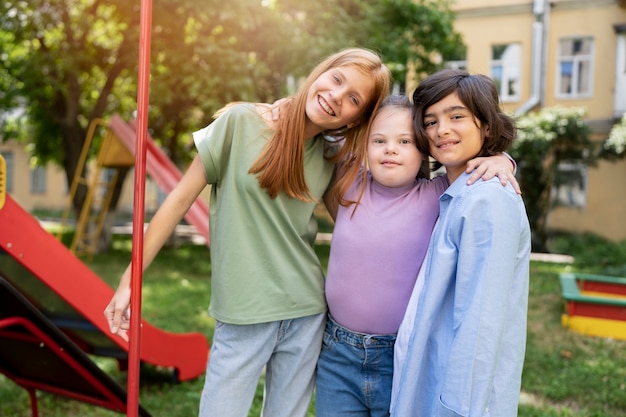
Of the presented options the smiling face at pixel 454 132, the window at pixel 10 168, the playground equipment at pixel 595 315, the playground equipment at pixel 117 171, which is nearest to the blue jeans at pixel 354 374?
the smiling face at pixel 454 132

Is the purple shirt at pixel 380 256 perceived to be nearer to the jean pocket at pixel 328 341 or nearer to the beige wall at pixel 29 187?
the jean pocket at pixel 328 341

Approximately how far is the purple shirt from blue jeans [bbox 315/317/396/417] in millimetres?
38

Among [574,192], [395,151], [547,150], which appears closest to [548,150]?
[547,150]

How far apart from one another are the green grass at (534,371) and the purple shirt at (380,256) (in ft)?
5.48

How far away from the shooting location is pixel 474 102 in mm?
1646

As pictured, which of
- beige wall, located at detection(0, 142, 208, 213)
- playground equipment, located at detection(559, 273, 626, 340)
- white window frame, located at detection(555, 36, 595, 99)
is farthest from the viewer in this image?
beige wall, located at detection(0, 142, 208, 213)

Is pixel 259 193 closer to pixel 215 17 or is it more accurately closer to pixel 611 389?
pixel 611 389

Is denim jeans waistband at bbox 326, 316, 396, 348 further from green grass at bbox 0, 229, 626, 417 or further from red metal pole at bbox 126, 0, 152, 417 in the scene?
green grass at bbox 0, 229, 626, 417

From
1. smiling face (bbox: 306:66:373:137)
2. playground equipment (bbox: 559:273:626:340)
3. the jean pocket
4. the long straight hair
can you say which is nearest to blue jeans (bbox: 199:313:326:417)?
the jean pocket

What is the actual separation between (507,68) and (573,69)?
1543mm

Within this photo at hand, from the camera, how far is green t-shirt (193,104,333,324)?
5.85 ft

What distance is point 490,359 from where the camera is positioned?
4.69ft

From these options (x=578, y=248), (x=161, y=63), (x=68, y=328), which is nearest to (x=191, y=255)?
(x=161, y=63)

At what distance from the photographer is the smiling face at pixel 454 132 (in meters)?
1.66
